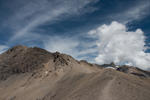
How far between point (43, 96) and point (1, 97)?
16.4 metres

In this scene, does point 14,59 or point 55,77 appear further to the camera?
point 14,59

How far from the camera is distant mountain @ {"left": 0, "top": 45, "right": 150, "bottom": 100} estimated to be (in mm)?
21734

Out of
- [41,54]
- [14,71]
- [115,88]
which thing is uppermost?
[41,54]

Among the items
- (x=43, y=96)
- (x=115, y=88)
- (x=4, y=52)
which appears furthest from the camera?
(x=4, y=52)

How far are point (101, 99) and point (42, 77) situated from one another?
30.6 m

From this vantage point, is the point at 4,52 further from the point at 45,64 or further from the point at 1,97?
the point at 1,97

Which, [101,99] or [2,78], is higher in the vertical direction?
[2,78]

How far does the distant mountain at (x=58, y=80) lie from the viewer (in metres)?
21.7

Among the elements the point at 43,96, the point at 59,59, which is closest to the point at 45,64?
the point at 59,59

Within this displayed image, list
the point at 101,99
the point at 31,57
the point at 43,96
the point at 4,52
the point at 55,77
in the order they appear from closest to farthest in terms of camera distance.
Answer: the point at 101,99
the point at 43,96
the point at 55,77
the point at 31,57
the point at 4,52

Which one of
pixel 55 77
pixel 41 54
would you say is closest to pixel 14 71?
pixel 41 54

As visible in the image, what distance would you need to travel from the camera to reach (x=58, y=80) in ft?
132

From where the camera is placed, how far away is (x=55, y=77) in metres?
43.1

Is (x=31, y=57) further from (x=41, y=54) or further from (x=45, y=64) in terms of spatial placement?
(x=45, y=64)
